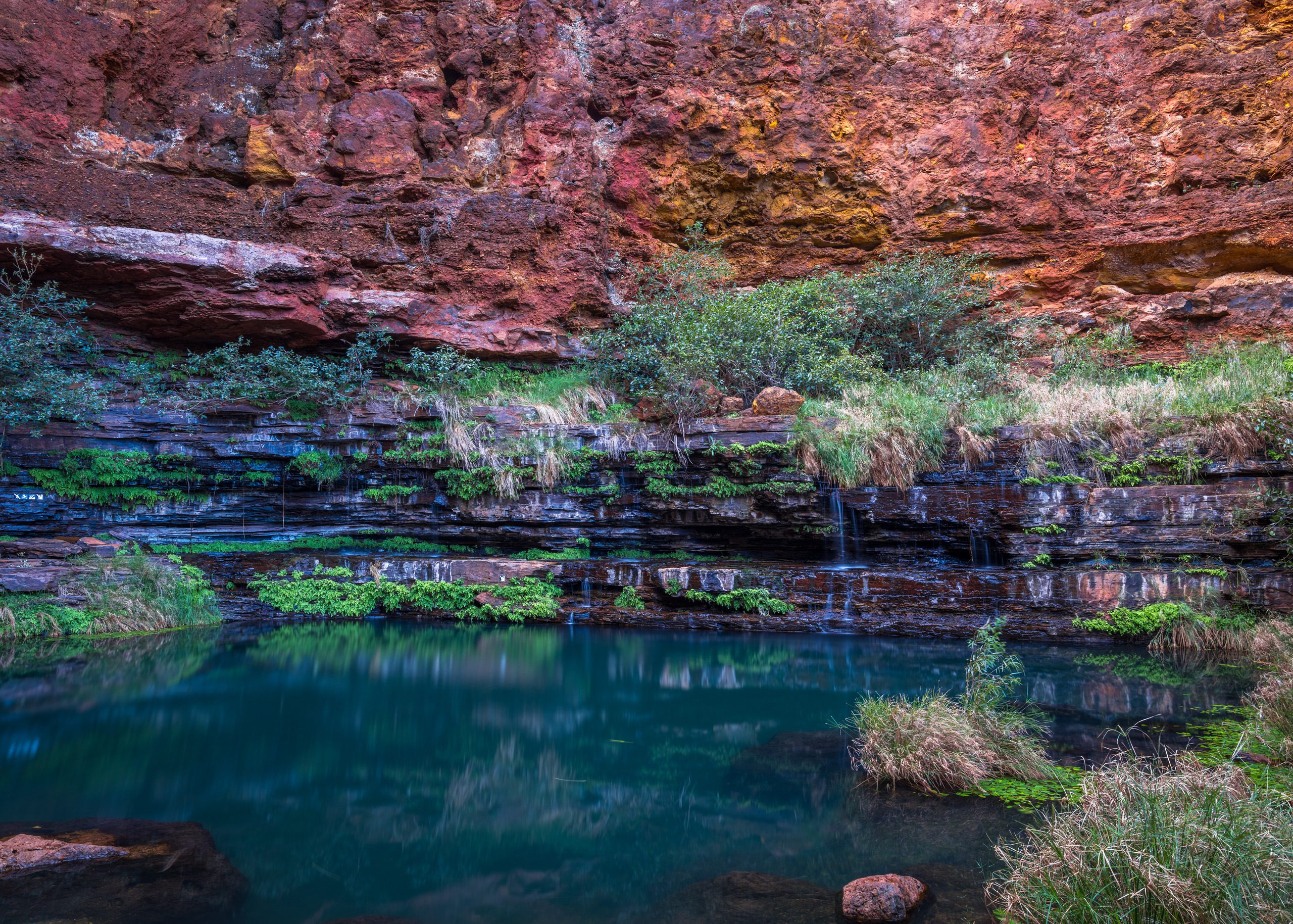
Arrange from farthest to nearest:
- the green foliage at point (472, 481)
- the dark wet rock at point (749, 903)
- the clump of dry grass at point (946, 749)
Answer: the green foliage at point (472, 481), the clump of dry grass at point (946, 749), the dark wet rock at point (749, 903)

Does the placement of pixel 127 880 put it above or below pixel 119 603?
below

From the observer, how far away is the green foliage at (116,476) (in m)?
10.6

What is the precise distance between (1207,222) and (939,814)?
15.4 metres

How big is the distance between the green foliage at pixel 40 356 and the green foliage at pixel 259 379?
3.25ft

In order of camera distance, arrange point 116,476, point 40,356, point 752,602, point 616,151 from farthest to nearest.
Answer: point 616,151
point 116,476
point 40,356
point 752,602

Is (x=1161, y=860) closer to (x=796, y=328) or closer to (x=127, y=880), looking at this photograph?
(x=127, y=880)

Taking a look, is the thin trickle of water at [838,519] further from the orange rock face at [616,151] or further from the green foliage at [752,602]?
the orange rock face at [616,151]

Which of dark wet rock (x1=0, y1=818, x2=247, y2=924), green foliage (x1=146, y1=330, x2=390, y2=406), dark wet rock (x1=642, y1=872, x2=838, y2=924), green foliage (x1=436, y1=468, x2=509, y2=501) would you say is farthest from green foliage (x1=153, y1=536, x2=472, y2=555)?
dark wet rock (x1=642, y1=872, x2=838, y2=924)

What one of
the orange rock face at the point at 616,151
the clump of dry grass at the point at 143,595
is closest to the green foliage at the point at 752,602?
the clump of dry grass at the point at 143,595

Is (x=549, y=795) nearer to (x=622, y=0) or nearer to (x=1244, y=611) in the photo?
(x=1244, y=611)

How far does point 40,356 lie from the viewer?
10461 millimetres

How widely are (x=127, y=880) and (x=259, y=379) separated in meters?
10.8

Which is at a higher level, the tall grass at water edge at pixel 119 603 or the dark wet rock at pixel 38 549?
the dark wet rock at pixel 38 549

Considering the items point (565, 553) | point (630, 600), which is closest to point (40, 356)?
point (565, 553)
